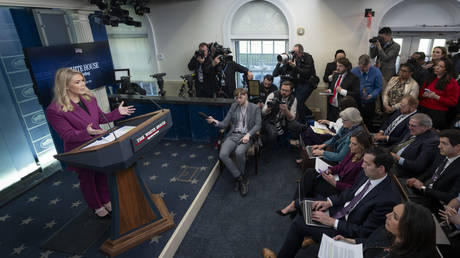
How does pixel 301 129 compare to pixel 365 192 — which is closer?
pixel 365 192

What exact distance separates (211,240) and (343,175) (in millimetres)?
1495

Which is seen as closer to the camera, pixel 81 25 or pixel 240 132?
pixel 240 132

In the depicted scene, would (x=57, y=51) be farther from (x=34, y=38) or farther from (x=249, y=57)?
(x=249, y=57)

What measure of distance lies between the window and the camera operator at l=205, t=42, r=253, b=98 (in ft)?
4.79

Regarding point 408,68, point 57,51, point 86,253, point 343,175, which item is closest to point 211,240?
point 86,253

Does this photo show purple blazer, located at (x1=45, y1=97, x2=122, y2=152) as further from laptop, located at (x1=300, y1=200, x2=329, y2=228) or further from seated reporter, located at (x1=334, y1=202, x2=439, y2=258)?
seated reporter, located at (x1=334, y1=202, x2=439, y2=258)

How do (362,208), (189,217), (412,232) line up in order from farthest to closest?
(189,217) < (362,208) < (412,232)

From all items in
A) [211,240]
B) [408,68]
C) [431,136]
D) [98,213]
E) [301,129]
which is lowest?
[211,240]

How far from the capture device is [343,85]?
13.9 ft

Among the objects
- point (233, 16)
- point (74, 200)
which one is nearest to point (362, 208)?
point (74, 200)

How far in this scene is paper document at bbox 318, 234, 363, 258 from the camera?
5.96 ft

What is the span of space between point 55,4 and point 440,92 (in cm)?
563

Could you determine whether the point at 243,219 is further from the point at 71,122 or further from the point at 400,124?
the point at 400,124

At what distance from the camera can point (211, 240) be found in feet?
9.09
